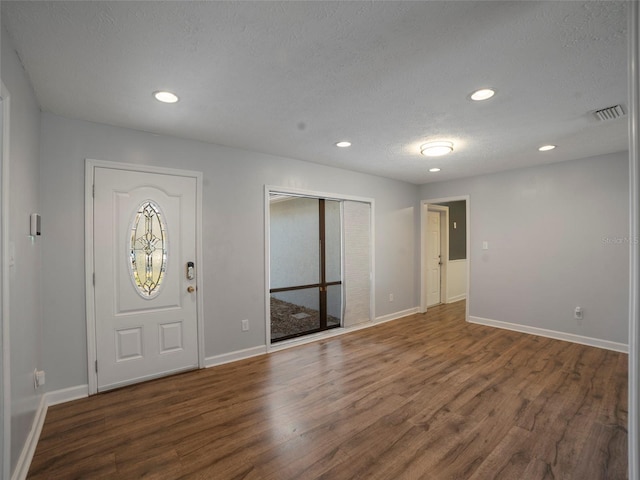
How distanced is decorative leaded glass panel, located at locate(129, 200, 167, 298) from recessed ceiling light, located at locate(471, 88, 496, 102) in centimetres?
299

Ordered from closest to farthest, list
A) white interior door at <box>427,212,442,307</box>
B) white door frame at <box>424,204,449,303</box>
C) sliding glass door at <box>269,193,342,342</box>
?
1. sliding glass door at <box>269,193,342,342</box>
2. white interior door at <box>427,212,442,307</box>
3. white door frame at <box>424,204,449,303</box>

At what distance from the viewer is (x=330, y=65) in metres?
1.97

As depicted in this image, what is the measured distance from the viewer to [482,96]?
93.6 inches

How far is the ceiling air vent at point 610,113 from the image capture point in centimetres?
258

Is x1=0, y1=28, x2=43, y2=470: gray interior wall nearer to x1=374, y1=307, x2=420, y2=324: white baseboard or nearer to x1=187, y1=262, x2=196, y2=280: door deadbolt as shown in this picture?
x1=187, y1=262, x2=196, y2=280: door deadbolt

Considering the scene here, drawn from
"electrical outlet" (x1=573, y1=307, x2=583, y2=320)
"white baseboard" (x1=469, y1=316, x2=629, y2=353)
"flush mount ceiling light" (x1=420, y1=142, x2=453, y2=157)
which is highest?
"flush mount ceiling light" (x1=420, y1=142, x2=453, y2=157)

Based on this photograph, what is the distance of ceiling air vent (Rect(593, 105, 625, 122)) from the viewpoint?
2.58 metres

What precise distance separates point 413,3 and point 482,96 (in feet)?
3.96

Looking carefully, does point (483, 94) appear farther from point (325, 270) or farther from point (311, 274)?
point (311, 274)

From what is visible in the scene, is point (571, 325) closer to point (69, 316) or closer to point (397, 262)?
point (397, 262)

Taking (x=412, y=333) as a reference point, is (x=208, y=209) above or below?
above

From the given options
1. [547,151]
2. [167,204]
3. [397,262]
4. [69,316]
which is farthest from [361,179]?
[69,316]

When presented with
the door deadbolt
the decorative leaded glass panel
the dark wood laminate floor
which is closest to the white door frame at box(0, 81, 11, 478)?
the dark wood laminate floor

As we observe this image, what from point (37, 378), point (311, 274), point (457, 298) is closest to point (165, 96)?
point (37, 378)
